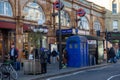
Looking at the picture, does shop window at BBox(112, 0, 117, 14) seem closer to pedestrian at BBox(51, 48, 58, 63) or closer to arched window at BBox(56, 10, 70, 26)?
arched window at BBox(56, 10, 70, 26)

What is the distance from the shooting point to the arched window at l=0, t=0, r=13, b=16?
29984 mm

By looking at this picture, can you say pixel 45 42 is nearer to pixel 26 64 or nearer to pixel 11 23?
pixel 11 23

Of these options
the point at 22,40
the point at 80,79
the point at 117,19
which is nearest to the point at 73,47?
the point at 22,40

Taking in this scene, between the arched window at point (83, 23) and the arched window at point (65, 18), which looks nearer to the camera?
the arched window at point (65, 18)

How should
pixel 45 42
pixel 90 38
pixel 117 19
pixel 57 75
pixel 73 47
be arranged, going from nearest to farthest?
pixel 57 75
pixel 73 47
pixel 90 38
pixel 45 42
pixel 117 19

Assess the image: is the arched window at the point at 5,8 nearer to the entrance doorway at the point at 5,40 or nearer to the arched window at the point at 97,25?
the entrance doorway at the point at 5,40

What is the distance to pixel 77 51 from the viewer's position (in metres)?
28.8

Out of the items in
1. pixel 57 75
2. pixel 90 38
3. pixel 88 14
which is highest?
pixel 88 14

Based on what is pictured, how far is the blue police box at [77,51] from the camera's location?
28.8 meters

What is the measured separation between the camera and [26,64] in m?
21.6

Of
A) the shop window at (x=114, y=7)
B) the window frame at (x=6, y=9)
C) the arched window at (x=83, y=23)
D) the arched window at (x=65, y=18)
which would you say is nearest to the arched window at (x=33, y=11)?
the window frame at (x=6, y=9)

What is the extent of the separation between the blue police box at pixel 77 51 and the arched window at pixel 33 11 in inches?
255

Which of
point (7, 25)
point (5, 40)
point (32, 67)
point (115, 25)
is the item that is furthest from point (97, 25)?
point (32, 67)

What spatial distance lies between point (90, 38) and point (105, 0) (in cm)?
3434
